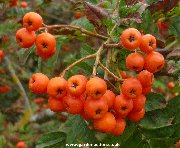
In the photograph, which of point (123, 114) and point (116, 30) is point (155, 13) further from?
point (123, 114)

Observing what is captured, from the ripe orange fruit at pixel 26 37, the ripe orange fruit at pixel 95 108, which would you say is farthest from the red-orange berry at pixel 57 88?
the ripe orange fruit at pixel 26 37

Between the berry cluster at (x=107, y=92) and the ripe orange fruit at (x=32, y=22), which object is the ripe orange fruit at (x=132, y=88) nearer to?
the berry cluster at (x=107, y=92)

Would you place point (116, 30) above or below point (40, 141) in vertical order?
above

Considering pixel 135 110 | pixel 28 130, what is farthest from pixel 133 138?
pixel 28 130

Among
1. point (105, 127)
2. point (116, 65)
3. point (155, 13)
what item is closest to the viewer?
point (105, 127)

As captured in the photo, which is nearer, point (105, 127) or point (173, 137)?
point (105, 127)

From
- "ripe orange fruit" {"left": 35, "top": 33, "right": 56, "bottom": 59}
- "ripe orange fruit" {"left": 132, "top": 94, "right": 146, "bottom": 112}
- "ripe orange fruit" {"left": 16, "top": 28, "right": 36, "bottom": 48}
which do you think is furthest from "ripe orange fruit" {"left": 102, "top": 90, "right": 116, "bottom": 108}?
"ripe orange fruit" {"left": 16, "top": 28, "right": 36, "bottom": 48}
